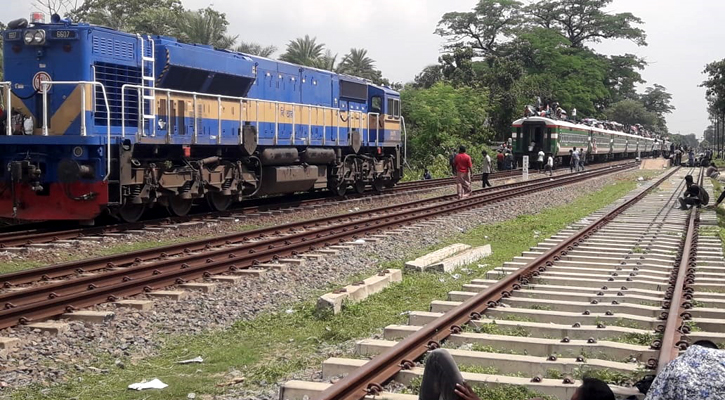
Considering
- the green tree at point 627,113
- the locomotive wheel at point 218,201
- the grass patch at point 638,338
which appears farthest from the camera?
the green tree at point 627,113

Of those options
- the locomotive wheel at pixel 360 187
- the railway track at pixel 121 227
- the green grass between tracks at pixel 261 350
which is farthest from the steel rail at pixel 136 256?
the locomotive wheel at pixel 360 187

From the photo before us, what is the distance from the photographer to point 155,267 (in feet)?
32.2

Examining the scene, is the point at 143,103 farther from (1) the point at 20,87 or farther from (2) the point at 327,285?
(2) the point at 327,285

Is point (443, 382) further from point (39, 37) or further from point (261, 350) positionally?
point (39, 37)

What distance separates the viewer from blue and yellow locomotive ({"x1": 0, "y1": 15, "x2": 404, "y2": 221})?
44.4 feet

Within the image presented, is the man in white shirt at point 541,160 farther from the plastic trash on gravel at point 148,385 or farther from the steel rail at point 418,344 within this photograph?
the plastic trash on gravel at point 148,385

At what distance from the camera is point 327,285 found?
992 cm

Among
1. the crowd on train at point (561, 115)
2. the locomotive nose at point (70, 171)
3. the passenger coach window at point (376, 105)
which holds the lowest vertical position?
the locomotive nose at point (70, 171)

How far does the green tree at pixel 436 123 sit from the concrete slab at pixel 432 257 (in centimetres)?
2824

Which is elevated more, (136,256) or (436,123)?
(436,123)

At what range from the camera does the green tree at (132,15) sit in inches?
1805

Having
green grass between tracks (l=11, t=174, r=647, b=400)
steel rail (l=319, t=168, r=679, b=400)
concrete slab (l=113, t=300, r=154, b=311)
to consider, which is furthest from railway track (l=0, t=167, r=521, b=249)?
steel rail (l=319, t=168, r=679, b=400)

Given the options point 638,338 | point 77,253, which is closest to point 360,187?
→ point 77,253

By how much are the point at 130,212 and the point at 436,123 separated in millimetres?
28502
